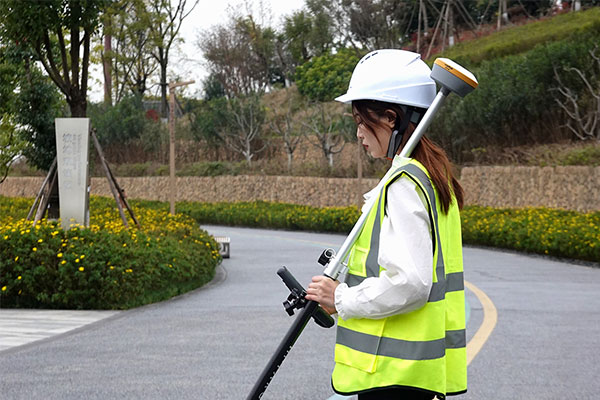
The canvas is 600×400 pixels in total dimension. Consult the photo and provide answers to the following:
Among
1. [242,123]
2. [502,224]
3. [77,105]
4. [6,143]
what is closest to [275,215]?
[502,224]

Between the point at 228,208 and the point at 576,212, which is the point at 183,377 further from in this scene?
the point at 228,208

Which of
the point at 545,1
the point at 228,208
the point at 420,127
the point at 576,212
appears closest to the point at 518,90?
the point at 576,212

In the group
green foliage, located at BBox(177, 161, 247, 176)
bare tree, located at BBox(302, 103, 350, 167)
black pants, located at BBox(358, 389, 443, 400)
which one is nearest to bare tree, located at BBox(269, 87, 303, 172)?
bare tree, located at BBox(302, 103, 350, 167)

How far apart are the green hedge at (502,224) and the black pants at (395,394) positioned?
17736 millimetres

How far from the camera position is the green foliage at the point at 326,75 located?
186ft

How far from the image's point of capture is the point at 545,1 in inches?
2299

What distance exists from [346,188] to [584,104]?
11002 millimetres

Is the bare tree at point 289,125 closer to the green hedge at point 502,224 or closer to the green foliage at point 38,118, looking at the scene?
the green hedge at point 502,224

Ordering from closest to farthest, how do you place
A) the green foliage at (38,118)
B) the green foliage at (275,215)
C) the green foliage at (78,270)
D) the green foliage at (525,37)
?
the green foliage at (78,270) < the green foliage at (38,118) < the green foliage at (275,215) < the green foliage at (525,37)

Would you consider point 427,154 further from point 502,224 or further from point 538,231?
point 502,224

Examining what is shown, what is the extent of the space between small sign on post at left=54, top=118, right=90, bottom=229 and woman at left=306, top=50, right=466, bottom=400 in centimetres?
1357

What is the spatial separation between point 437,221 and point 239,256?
19.3 metres

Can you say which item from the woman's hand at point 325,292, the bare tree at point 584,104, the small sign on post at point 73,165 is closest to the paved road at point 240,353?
the small sign on post at point 73,165

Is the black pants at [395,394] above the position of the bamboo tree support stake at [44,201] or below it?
above
